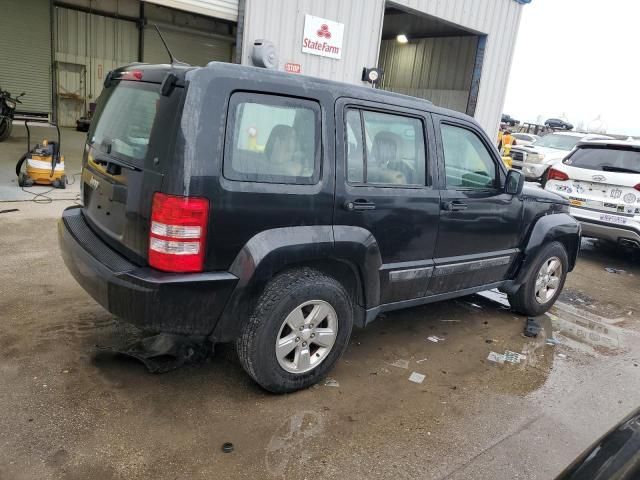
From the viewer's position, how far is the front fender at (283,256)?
2.77 meters

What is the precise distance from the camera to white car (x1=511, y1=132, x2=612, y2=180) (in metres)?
13.9

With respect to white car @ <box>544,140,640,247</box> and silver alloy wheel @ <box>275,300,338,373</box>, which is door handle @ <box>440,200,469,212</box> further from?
white car @ <box>544,140,640,247</box>

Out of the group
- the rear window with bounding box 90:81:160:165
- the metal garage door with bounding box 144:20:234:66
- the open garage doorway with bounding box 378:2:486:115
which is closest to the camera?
the rear window with bounding box 90:81:160:165

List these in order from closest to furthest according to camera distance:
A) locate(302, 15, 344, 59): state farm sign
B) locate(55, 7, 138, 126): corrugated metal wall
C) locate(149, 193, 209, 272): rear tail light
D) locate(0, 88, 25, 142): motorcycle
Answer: locate(149, 193, 209, 272): rear tail light < locate(302, 15, 344, 59): state farm sign < locate(0, 88, 25, 142): motorcycle < locate(55, 7, 138, 126): corrugated metal wall

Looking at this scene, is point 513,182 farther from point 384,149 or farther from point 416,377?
point 416,377

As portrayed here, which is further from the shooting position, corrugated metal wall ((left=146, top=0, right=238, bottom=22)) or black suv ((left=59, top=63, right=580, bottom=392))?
corrugated metal wall ((left=146, top=0, right=238, bottom=22))

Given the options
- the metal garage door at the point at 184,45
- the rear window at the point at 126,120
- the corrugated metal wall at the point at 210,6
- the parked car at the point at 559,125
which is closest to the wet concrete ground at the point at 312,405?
the rear window at the point at 126,120

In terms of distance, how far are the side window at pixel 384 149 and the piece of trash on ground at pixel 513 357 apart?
5.44 ft

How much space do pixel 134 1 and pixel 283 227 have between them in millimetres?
18147

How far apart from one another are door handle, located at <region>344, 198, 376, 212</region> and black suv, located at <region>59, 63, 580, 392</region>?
0.03 ft

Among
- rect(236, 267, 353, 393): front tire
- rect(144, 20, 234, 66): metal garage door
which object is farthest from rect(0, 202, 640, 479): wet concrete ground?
rect(144, 20, 234, 66): metal garage door

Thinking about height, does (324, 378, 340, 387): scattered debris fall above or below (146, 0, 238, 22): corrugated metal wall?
below

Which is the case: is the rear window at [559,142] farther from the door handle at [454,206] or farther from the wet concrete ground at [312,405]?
the door handle at [454,206]

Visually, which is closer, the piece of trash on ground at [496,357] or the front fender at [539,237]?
the piece of trash on ground at [496,357]
